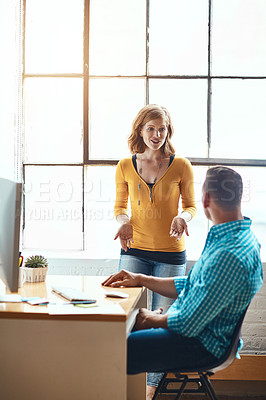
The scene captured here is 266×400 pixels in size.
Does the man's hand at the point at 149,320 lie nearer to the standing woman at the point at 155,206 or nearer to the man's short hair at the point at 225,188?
the man's short hair at the point at 225,188

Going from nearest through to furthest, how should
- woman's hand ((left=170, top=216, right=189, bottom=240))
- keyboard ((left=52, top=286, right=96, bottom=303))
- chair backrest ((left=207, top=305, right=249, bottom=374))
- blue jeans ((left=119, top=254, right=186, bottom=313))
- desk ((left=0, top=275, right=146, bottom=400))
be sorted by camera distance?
desk ((left=0, top=275, right=146, bottom=400)) → chair backrest ((left=207, top=305, right=249, bottom=374)) → keyboard ((left=52, top=286, right=96, bottom=303)) → woman's hand ((left=170, top=216, right=189, bottom=240)) → blue jeans ((left=119, top=254, right=186, bottom=313))

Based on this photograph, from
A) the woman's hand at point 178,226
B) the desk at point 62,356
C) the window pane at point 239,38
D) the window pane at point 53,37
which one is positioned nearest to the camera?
the desk at point 62,356

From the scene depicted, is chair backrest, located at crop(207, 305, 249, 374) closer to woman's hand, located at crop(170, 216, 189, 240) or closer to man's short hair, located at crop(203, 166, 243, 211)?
man's short hair, located at crop(203, 166, 243, 211)

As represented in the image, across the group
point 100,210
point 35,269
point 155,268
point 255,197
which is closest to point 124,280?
point 35,269

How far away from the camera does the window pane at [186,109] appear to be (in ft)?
11.1

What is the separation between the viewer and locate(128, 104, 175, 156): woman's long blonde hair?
277 centimetres

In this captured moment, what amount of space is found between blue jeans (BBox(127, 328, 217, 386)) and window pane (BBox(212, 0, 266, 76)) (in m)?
2.22

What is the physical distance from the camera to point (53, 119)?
11.3 feet

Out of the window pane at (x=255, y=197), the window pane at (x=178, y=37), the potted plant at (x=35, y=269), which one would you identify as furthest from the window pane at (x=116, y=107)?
the potted plant at (x=35, y=269)

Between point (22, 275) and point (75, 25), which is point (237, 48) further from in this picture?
point (22, 275)

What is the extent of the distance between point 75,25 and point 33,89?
0.55 meters

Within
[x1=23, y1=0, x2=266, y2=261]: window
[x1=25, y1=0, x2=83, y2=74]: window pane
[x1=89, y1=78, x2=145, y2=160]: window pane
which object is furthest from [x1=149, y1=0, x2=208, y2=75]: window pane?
[x1=25, y1=0, x2=83, y2=74]: window pane

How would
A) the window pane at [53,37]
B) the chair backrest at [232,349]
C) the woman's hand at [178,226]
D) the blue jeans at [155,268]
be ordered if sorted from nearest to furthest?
the chair backrest at [232,349] < the woman's hand at [178,226] < the blue jeans at [155,268] < the window pane at [53,37]

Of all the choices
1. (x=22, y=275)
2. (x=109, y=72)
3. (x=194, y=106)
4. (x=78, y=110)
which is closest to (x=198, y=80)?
(x=194, y=106)
